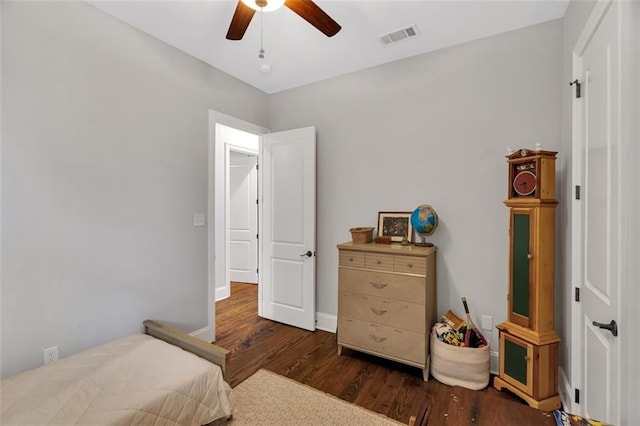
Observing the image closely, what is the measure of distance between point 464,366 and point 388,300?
0.71 meters

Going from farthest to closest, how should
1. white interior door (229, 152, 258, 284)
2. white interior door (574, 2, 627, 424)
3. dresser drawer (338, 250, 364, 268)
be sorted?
1. white interior door (229, 152, 258, 284)
2. dresser drawer (338, 250, 364, 268)
3. white interior door (574, 2, 627, 424)

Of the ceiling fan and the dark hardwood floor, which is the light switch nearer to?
the dark hardwood floor

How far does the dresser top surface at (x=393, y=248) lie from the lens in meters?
2.30

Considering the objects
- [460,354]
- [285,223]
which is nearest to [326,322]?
[285,223]

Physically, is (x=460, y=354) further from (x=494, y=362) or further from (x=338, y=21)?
(x=338, y=21)

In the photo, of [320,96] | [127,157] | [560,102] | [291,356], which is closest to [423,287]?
[291,356]

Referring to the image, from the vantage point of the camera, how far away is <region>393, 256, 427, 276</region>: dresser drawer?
2.27 meters

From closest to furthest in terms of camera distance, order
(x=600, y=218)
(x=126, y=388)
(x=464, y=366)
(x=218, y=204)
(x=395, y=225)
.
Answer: (x=600, y=218)
(x=126, y=388)
(x=464, y=366)
(x=395, y=225)
(x=218, y=204)

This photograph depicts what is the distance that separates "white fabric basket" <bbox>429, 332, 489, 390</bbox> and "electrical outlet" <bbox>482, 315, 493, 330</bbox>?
245 mm

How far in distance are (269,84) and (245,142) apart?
58.4 inches

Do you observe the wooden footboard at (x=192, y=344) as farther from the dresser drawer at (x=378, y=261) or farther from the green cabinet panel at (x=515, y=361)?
the green cabinet panel at (x=515, y=361)

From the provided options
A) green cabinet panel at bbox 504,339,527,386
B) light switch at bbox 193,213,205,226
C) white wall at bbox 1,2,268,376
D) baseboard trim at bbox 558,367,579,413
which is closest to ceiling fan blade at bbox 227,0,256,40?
white wall at bbox 1,2,268,376

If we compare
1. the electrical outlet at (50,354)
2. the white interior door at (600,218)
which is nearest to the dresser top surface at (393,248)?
the white interior door at (600,218)

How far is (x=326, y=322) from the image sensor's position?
10.5ft
